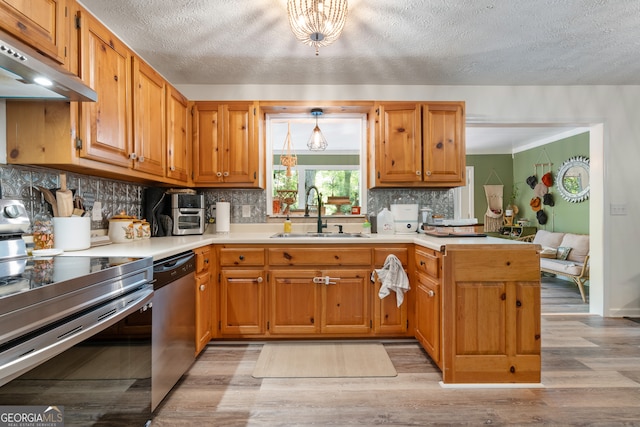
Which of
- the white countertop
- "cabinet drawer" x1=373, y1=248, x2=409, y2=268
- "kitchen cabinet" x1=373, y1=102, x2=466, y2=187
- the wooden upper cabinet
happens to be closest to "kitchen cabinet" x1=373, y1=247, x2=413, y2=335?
"cabinet drawer" x1=373, y1=248, x2=409, y2=268

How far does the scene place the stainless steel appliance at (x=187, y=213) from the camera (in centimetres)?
278

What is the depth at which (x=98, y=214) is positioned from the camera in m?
2.29

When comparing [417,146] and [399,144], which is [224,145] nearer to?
[399,144]

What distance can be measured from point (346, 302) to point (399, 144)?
4.84ft

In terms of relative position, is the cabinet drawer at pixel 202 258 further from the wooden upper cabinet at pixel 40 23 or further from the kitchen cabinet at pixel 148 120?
the wooden upper cabinet at pixel 40 23

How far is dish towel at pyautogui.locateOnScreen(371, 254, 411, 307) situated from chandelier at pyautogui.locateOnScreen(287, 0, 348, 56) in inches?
63.4

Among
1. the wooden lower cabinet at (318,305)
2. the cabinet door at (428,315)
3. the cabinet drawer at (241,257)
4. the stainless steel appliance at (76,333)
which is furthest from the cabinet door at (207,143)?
the cabinet door at (428,315)

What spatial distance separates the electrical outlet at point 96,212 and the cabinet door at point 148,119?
1.37ft

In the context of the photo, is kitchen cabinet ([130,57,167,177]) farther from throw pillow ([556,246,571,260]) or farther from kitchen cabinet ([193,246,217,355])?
throw pillow ([556,246,571,260])

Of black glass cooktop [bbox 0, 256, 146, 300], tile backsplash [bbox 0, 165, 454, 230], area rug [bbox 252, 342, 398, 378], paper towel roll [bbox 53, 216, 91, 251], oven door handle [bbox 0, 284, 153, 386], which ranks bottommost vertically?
area rug [bbox 252, 342, 398, 378]

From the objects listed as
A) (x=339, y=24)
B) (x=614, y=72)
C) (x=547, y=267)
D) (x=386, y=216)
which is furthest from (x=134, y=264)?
(x=547, y=267)

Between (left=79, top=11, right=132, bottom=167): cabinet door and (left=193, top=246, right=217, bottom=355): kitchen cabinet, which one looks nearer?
(left=79, top=11, right=132, bottom=167): cabinet door

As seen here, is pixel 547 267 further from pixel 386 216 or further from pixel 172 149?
pixel 172 149

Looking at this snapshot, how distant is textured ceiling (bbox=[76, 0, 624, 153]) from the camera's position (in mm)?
2039
